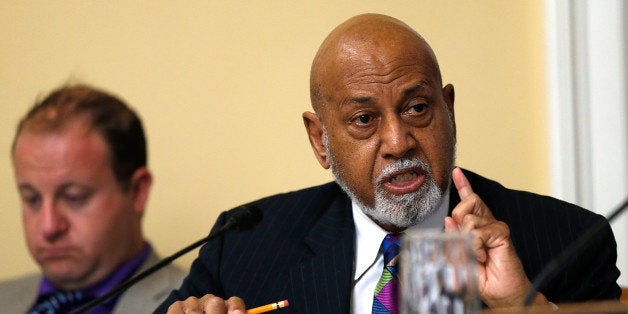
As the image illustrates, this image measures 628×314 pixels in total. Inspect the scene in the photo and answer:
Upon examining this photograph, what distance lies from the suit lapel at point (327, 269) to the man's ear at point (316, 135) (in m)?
0.15

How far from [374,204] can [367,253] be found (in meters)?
0.16

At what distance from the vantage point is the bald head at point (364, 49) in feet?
7.96

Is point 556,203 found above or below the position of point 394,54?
below

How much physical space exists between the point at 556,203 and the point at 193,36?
1.37 meters

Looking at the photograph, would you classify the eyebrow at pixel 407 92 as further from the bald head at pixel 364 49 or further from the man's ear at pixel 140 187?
the man's ear at pixel 140 187

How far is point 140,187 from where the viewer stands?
3248 millimetres

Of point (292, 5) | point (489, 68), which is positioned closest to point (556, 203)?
point (489, 68)

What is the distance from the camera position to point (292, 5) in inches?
127

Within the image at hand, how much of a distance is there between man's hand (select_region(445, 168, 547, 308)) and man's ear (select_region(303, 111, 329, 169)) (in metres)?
0.66

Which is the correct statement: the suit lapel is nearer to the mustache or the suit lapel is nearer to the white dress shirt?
the white dress shirt

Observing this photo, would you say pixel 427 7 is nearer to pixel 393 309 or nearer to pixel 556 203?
pixel 556 203

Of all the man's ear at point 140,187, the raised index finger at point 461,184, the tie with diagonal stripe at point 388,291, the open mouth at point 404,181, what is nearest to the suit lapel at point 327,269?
the tie with diagonal stripe at point 388,291

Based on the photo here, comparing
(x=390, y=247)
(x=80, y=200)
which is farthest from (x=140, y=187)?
(x=390, y=247)

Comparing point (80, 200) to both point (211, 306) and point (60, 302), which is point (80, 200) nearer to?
point (60, 302)
